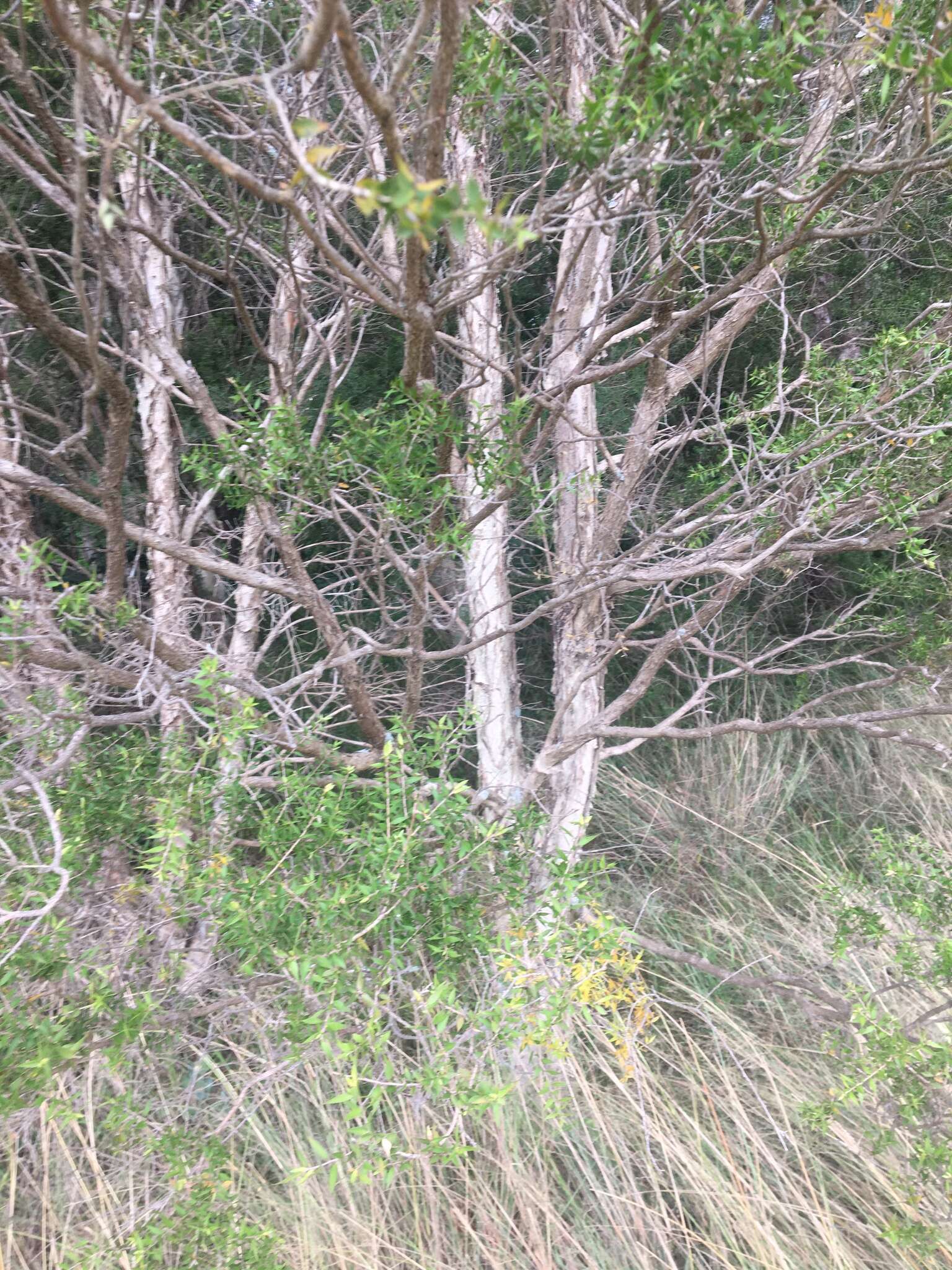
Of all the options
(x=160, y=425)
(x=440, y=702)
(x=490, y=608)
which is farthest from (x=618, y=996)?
(x=160, y=425)

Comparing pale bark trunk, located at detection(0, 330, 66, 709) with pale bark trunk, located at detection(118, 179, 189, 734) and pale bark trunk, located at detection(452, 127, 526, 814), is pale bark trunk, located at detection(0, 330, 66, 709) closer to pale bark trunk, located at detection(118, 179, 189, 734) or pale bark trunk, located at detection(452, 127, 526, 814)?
pale bark trunk, located at detection(118, 179, 189, 734)

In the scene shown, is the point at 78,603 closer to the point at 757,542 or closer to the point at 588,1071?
the point at 757,542

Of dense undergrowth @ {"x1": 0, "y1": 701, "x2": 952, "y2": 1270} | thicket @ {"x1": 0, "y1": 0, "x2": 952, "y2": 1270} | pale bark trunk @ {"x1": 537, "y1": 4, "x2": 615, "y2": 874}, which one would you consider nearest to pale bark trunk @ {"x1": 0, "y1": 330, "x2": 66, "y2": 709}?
thicket @ {"x1": 0, "y1": 0, "x2": 952, "y2": 1270}

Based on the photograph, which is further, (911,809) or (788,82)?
(911,809)

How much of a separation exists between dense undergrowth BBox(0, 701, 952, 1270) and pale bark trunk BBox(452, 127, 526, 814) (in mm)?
659

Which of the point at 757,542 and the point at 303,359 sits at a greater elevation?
the point at 303,359

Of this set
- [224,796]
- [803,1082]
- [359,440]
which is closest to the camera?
[359,440]

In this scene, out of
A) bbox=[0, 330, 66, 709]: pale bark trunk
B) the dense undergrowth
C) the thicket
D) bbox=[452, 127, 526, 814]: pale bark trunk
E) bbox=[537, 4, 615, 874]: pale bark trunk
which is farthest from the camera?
bbox=[452, 127, 526, 814]: pale bark trunk

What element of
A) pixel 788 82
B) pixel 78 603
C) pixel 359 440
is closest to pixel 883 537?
pixel 788 82

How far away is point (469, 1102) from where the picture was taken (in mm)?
1645

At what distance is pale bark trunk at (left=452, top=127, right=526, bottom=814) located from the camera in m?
3.06

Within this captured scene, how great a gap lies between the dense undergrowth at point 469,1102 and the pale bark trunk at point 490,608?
66cm

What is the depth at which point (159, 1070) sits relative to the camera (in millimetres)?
2621

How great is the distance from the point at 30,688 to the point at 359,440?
1.70 m
